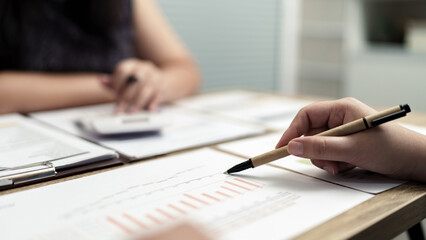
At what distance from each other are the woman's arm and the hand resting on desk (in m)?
0.67

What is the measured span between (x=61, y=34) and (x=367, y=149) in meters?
1.00

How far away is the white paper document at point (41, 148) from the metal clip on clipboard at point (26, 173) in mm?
14

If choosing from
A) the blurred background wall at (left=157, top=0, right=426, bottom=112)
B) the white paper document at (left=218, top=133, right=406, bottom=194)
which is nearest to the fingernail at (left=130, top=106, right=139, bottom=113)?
the white paper document at (left=218, top=133, right=406, bottom=194)

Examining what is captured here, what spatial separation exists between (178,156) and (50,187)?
0.18m

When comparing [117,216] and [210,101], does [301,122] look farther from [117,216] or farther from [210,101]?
[210,101]

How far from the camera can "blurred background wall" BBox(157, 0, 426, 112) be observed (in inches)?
89.6

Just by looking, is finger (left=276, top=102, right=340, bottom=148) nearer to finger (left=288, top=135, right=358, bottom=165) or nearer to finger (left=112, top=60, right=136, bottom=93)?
finger (left=288, top=135, right=358, bottom=165)

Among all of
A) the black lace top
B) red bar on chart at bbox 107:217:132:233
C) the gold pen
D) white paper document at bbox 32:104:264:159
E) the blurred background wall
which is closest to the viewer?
red bar on chart at bbox 107:217:132:233

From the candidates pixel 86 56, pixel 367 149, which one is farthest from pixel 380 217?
pixel 86 56

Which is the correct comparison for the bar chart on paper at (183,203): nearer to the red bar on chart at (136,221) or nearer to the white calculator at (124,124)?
the red bar on chart at (136,221)

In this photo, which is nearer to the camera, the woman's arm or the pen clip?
the pen clip

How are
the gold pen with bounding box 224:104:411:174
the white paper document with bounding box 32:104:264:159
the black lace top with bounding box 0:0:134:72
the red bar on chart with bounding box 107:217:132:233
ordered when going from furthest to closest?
the black lace top with bounding box 0:0:134:72 → the white paper document with bounding box 32:104:264:159 → the gold pen with bounding box 224:104:411:174 → the red bar on chart with bounding box 107:217:132:233

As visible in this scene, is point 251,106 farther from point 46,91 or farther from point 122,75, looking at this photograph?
point 46,91

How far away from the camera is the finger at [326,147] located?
1.59 ft
